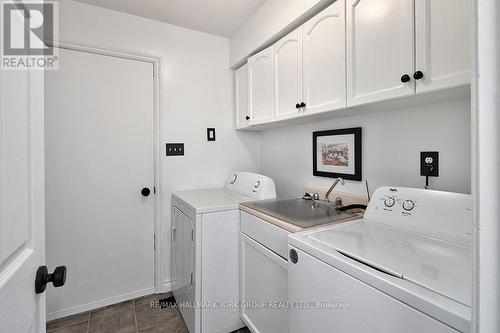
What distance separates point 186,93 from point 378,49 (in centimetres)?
165

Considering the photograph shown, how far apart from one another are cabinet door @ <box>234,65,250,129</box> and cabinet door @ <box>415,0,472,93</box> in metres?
1.39

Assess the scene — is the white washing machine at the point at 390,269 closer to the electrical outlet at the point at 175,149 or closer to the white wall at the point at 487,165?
the white wall at the point at 487,165

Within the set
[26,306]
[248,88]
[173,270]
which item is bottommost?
[173,270]

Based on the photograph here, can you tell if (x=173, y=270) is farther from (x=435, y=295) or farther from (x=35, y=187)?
(x=435, y=295)

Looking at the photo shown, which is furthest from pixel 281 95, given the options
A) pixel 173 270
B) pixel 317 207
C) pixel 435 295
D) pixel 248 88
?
pixel 173 270

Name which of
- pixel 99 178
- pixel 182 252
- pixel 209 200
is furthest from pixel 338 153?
pixel 99 178

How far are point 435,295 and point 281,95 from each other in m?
1.46

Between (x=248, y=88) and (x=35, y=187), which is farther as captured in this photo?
(x=248, y=88)

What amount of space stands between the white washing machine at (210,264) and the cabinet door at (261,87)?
2.10ft

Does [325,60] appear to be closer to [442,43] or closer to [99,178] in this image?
[442,43]

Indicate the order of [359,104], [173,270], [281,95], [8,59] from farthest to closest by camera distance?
[173,270] < [281,95] < [359,104] < [8,59]

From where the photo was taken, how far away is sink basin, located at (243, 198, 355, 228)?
1.24 meters

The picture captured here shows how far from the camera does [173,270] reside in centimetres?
208

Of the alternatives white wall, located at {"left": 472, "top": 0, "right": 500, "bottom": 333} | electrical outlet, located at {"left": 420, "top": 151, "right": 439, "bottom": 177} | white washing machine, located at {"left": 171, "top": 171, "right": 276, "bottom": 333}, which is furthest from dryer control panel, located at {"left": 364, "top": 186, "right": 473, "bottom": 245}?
white washing machine, located at {"left": 171, "top": 171, "right": 276, "bottom": 333}
